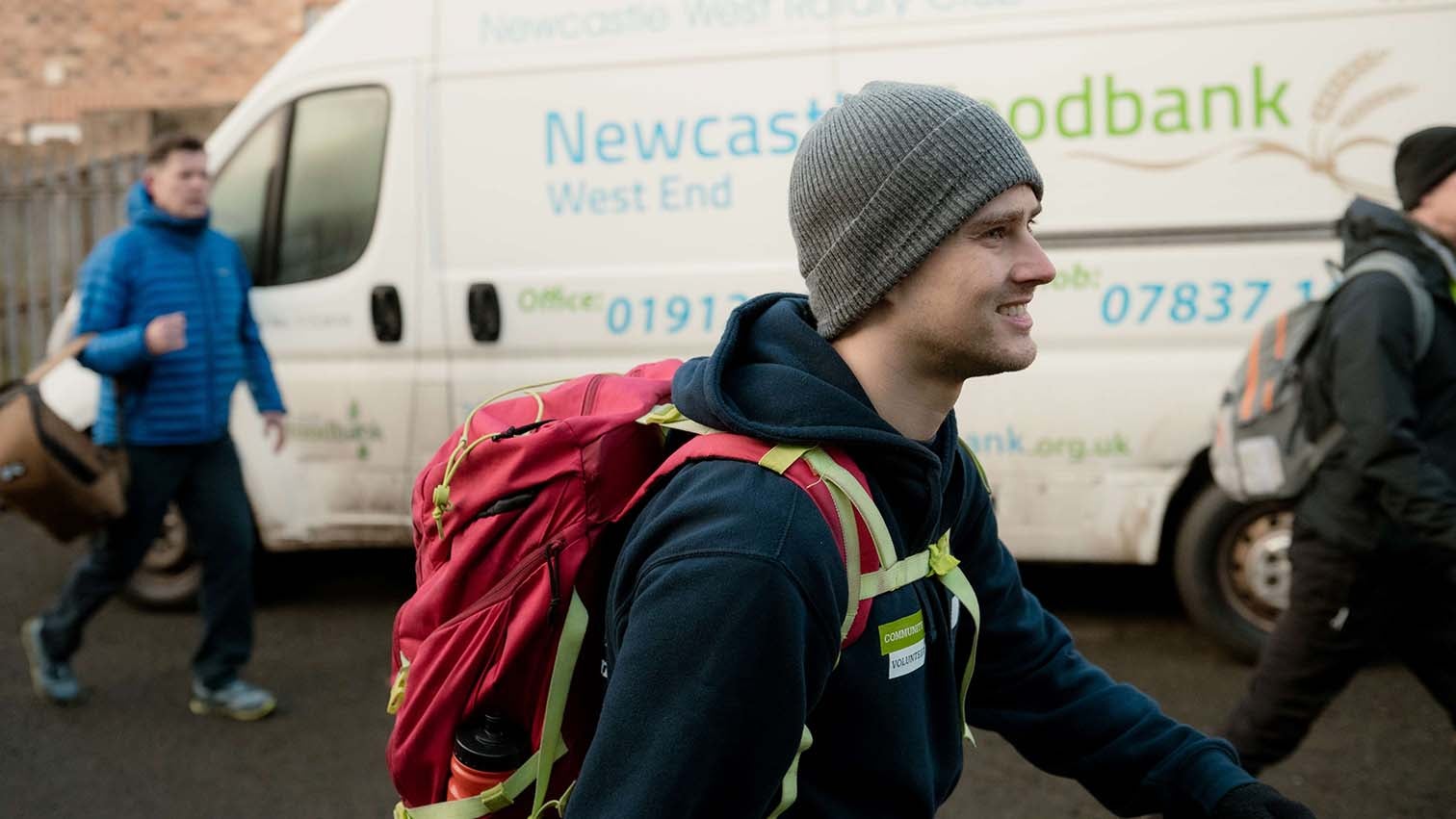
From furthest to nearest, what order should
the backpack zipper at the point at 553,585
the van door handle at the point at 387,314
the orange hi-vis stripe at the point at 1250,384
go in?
the van door handle at the point at 387,314 → the orange hi-vis stripe at the point at 1250,384 → the backpack zipper at the point at 553,585

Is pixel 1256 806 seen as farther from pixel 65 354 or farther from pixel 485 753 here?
pixel 65 354

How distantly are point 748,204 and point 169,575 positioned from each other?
9.70 ft

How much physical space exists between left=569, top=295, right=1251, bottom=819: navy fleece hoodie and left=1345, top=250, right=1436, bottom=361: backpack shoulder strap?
1.74m

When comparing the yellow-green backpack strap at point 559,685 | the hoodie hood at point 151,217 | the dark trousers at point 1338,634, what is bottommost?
the dark trousers at point 1338,634

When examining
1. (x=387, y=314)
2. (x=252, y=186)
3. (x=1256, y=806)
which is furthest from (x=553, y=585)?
(x=252, y=186)

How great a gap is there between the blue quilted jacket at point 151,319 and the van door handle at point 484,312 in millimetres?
922

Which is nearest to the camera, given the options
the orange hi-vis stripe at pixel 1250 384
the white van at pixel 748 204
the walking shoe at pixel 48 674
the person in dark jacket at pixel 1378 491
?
the person in dark jacket at pixel 1378 491

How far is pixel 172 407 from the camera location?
489 centimetres

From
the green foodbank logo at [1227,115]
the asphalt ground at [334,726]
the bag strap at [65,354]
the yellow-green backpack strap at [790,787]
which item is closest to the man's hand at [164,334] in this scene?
the bag strap at [65,354]

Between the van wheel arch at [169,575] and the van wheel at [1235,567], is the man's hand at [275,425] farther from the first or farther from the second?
the van wheel at [1235,567]

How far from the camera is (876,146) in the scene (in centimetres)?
168

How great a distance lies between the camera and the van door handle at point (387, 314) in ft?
18.9

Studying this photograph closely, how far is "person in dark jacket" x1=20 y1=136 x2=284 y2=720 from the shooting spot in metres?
4.85

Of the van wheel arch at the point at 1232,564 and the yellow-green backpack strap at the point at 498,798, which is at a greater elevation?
the yellow-green backpack strap at the point at 498,798
